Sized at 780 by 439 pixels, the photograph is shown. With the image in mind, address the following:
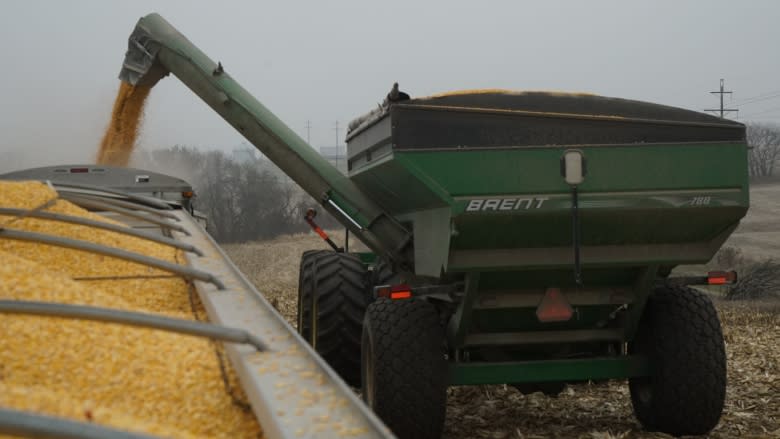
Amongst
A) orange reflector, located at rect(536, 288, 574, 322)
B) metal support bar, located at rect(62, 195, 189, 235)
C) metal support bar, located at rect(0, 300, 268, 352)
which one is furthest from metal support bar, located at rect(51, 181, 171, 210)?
metal support bar, located at rect(0, 300, 268, 352)

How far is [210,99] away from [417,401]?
4.36m

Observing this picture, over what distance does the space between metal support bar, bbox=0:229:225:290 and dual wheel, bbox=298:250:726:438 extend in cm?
202

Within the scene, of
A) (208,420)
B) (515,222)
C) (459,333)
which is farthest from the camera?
(459,333)

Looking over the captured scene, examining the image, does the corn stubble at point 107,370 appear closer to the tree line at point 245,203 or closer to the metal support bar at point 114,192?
the metal support bar at point 114,192

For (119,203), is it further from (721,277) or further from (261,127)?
(721,277)

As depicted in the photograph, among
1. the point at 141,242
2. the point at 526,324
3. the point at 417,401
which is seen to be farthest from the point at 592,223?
the point at 141,242

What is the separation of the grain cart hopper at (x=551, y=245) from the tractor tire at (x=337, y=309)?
3.68ft

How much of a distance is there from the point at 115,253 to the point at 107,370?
1.45m

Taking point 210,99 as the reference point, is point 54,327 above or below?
below

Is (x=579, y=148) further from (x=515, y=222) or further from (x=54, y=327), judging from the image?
(x=54, y=327)

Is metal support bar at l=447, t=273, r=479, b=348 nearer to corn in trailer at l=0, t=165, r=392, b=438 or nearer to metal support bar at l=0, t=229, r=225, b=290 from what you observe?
corn in trailer at l=0, t=165, r=392, b=438

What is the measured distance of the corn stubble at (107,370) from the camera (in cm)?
233

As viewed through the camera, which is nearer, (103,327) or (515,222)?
(103,327)

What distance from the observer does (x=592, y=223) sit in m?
5.82
